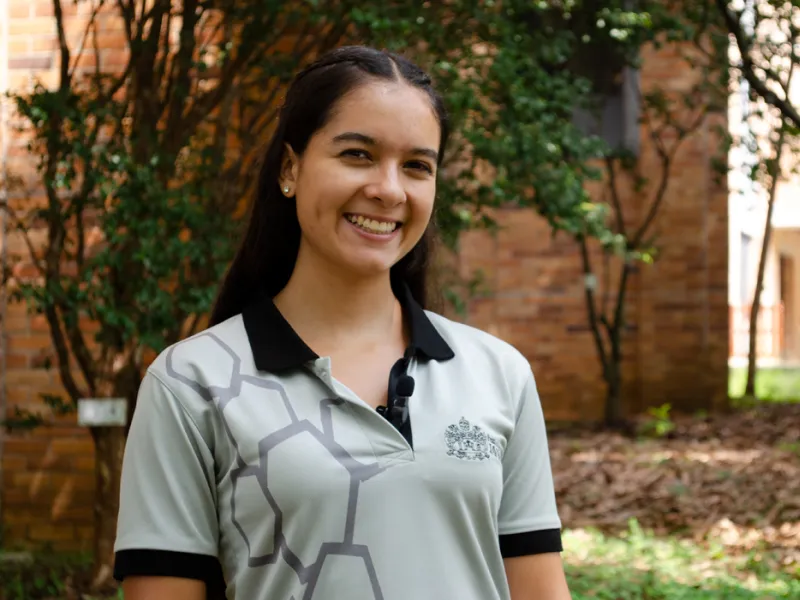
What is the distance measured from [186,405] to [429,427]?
1.25 feet

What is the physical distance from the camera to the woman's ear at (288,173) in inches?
81.2

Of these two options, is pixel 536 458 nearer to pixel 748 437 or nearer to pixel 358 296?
pixel 358 296

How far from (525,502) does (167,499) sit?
0.60m

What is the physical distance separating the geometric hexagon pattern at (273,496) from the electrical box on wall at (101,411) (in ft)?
12.7

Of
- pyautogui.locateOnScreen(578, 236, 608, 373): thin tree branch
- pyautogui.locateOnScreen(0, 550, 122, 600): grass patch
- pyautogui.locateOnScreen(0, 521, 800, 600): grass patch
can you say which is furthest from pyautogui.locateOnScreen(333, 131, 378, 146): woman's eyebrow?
pyautogui.locateOnScreen(578, 236, 608, 373): thin tree branch

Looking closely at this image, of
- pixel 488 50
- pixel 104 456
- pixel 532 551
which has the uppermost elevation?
pixel 488 50

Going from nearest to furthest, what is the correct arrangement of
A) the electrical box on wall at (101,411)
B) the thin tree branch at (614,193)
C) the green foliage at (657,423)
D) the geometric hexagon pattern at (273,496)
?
the geometric hexagon pattern at (273,496), the electrical box on wall at (101,411), the green foliage at (657,423), the thin tree branch at (614,193)

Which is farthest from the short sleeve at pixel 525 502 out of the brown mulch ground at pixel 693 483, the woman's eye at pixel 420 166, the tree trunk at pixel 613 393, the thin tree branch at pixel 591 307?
the tree trunk at pixel 613 393

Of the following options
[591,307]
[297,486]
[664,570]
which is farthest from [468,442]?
[591,307]

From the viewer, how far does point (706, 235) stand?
13359 millimetres

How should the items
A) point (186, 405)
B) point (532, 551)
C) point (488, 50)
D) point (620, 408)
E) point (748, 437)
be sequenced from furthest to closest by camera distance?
point (620, 408) < point (748, 437) < point (488, 50) < point (532, 551) < point (186, 405)

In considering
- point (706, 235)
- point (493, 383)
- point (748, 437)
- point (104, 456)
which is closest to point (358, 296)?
point (493, 383)

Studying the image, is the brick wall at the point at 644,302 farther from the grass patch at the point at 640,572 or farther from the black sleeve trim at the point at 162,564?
the black sleeve trim at the point at 162,564

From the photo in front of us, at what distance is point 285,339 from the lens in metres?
1.92
